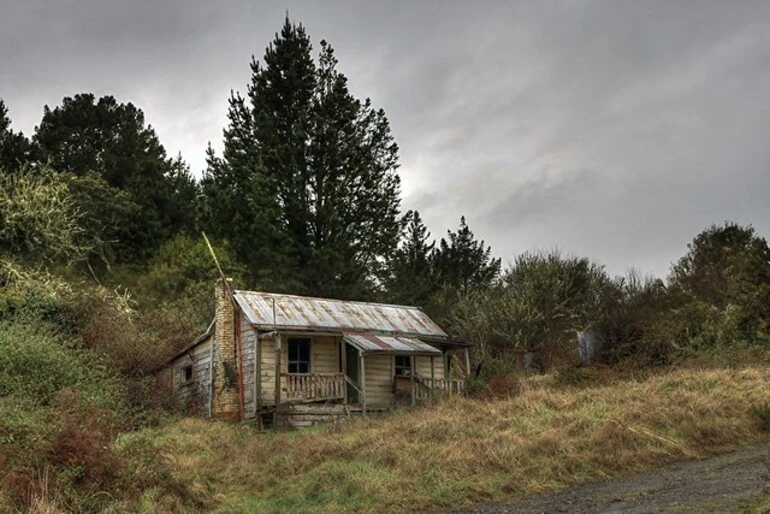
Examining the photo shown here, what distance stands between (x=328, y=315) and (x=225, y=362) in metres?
3.84

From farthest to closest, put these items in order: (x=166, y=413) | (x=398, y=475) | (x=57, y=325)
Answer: (x=57, y=325) → (x=166, y=413) → (x=398, y=475)

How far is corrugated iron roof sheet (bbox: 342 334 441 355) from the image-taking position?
71.7ft

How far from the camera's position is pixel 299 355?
76.9 ft

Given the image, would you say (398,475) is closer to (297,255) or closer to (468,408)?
(468,408)

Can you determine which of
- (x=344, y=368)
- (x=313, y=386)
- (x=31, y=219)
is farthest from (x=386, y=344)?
(x=31, y=219)

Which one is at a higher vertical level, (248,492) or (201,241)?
(201,241)

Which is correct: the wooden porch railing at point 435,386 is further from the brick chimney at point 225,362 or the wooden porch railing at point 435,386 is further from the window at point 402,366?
the brick chimney at point 225,362

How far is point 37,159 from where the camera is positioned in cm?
3897

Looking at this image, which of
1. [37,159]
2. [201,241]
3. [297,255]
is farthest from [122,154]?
[297,255]

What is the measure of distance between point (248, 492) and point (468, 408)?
6992mm

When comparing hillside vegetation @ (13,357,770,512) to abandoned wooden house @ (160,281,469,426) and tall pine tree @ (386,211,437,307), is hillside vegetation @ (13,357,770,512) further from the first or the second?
tall pine tree @ (386,211,437,307)

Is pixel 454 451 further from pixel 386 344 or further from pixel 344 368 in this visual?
pixel 344 368

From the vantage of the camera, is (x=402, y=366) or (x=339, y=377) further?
(x=402, y=366)

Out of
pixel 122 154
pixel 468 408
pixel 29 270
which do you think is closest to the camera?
pixel 468 408
